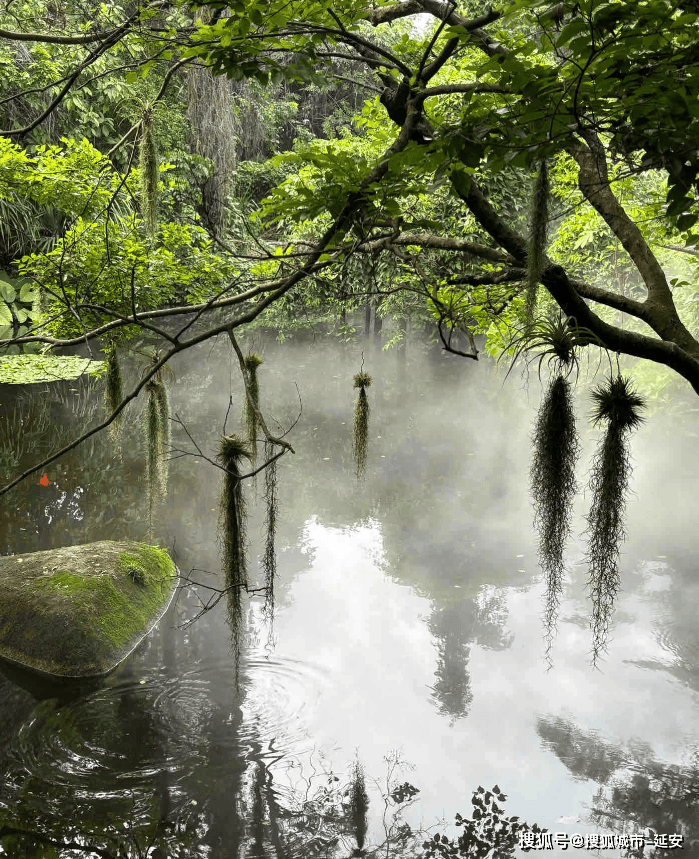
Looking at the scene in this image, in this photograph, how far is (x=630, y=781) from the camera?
429cm

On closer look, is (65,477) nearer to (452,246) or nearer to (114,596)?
(114,596)

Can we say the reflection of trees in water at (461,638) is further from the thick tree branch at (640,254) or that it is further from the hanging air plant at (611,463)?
the thick tree branch at (640,254)

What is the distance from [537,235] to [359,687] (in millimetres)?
4373

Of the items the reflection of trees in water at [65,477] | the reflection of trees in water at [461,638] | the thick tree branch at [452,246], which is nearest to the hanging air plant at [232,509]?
the thick tree branch at [452,246]

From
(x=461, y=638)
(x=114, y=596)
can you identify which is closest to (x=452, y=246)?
(x=461, y=638)

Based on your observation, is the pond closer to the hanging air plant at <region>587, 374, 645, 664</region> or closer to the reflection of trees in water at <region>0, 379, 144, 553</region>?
the reflection of trees in water at <region>0, 379, 144, 553</region>

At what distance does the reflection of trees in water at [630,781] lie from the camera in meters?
3.94

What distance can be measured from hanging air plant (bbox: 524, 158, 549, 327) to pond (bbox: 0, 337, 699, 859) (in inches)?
92.5

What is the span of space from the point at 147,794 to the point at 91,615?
1948mm

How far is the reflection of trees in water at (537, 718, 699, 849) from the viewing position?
3.94 metres

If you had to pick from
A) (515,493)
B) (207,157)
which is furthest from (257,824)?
(207,157)

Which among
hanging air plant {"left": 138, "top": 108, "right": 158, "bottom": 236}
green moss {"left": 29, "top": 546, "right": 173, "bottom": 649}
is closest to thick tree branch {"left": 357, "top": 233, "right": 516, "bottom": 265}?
hanging air plant {"left": 138, "top": 108, "right": 158, "bottom": 236}

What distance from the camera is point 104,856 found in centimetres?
364

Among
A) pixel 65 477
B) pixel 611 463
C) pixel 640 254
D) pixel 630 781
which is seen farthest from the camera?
pixel 65 477
